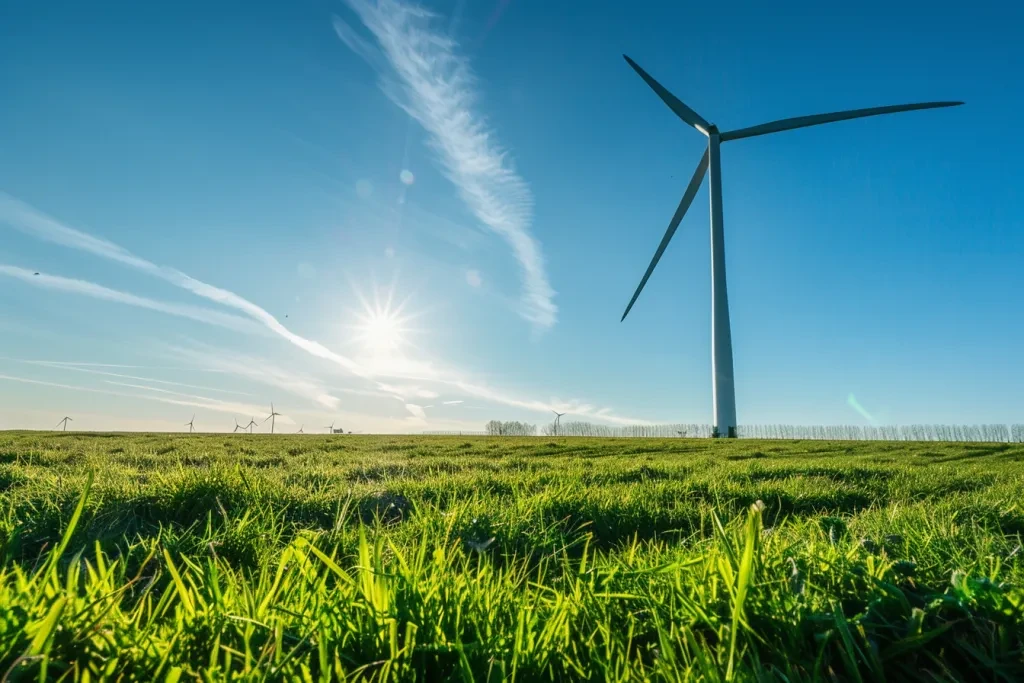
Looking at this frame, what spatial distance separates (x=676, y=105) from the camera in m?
40.4

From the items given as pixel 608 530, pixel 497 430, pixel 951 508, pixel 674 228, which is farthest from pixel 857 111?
pixel 497 430

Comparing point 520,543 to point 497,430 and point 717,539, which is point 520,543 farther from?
point 497,430

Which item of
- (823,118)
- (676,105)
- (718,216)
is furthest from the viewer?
(718,216)

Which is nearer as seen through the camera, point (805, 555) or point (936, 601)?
point (936, 601)

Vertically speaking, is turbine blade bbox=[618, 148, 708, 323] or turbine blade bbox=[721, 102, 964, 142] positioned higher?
turbine blade bbox=[721, 102, 964, 142]

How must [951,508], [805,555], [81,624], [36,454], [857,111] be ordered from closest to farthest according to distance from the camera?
[81,624], [805,555], [951,508], [36,454], [857,111]

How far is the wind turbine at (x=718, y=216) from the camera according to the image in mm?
38312

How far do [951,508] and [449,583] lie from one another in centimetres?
559

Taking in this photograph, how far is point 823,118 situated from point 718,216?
1026 cm

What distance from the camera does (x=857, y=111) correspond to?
123 feet

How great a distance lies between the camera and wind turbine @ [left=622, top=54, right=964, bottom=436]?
3831 centimetres

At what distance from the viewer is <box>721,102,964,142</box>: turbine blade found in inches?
1454

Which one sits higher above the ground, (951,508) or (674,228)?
(674,228)

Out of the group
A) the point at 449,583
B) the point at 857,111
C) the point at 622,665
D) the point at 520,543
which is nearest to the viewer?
the point at 622,665
